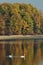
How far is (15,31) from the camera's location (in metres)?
79.0

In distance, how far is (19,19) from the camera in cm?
8056

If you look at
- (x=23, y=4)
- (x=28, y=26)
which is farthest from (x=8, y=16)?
(x=23, y=4)

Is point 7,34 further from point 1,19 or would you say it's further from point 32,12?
point 32,12

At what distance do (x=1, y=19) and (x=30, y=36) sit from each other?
11640 mm

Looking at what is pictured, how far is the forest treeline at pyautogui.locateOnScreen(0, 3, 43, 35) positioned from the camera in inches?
3054

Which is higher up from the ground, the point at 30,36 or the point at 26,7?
the point at 26,7

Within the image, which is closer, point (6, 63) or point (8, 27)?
point (6, 63)

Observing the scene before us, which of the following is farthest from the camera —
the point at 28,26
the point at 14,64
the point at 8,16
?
the point at 28,26

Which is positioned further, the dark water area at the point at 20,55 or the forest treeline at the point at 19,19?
the forest treeline at the point at 19,19

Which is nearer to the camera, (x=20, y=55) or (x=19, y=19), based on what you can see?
(x=20, y=55)

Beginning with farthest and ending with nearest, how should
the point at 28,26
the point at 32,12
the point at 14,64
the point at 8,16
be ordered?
the point at 32,12 < the point at 28,26 < the point at 8,16 < the point at 14,64

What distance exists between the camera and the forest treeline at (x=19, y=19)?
254ft

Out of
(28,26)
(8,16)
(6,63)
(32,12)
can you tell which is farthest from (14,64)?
(32,12)

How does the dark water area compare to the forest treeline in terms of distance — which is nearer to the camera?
the dark water area
